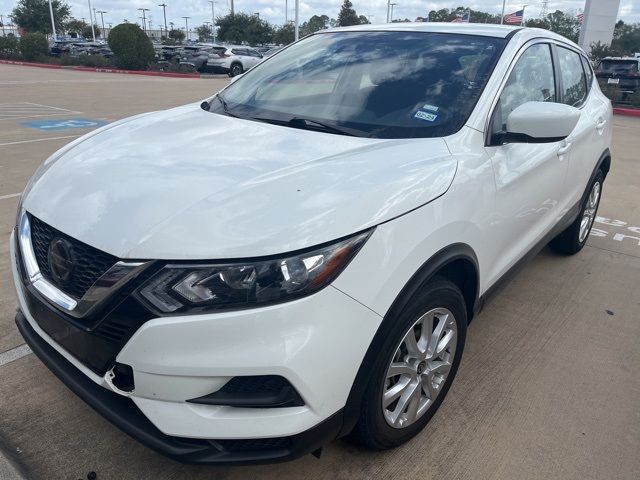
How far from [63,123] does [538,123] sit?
9598mm

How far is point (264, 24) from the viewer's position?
2435 inches

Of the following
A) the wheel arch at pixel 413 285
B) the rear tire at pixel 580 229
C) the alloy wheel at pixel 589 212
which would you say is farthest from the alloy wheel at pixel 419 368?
the alloy wheel at pixel 589 212

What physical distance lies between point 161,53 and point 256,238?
1322 inches

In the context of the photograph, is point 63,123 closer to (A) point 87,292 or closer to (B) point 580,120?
(B) point 580,120

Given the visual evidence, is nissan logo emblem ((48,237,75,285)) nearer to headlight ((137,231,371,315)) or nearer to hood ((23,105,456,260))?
hood ((23,105,456,260))

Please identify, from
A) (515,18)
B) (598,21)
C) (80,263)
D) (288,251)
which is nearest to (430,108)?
(288,251)

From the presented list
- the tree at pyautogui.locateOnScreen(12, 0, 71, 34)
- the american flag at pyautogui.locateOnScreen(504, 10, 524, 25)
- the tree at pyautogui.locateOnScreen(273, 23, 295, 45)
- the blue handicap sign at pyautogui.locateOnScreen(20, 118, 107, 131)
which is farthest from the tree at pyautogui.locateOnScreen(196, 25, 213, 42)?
the blue handicap sign at pyautogui.locateOnScreen(20, 118, 107, 131)

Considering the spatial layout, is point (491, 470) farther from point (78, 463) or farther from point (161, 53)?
point (161, 53)

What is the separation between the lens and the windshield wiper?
2589 mm

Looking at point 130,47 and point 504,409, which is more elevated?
point 130,47

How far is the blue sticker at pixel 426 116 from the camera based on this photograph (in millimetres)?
2570

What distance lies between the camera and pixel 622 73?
17.9 meters

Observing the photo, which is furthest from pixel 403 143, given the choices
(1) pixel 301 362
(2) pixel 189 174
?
(1) pixel 301 362

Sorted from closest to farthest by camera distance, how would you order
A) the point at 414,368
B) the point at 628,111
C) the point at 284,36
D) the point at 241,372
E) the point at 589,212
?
the point at 241,372, the point at 414,368, the point at 589,212, the point at 628,111, the point at 284,36
